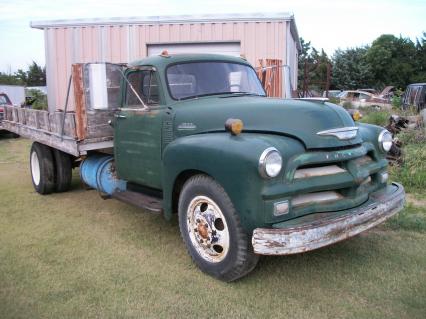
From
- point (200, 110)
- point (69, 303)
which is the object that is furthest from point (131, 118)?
point (69, 303)

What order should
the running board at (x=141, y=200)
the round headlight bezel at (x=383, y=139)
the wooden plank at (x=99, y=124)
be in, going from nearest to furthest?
the round headlight bezel at (x=383, y=139), the running board at (x=141, y=200), the wooden plank at (x=99, y=124)

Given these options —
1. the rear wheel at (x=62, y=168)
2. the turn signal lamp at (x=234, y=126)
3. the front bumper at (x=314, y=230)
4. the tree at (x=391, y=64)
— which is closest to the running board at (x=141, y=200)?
the turn signal lamp at (x=234, y=126)

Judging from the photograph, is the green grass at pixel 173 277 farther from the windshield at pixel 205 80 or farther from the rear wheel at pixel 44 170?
the windshield at pixel 205 80

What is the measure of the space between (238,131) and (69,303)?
6.38ft

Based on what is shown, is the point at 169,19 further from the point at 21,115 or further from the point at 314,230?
the point at 314,230

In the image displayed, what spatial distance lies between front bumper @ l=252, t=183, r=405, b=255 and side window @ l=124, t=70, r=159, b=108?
2.17 metres

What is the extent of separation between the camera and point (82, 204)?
6910mm

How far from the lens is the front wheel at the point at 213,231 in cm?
387

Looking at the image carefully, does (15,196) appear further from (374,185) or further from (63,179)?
(374,185)

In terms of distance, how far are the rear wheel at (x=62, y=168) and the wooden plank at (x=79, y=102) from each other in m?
1.58

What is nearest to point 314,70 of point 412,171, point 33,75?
point 412,171

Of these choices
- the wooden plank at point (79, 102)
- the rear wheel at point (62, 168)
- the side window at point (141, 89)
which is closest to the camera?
the side window at point (141, 89)

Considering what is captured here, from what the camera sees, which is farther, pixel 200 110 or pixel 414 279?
pixel 200 110

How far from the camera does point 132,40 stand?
13.6m
